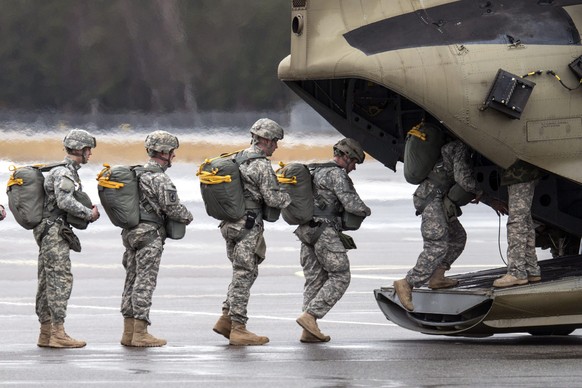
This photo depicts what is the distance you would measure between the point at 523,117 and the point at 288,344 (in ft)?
9.36

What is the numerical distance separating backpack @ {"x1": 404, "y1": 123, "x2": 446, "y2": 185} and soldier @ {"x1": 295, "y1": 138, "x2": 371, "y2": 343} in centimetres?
46

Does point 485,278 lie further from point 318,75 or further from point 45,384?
point 45,384

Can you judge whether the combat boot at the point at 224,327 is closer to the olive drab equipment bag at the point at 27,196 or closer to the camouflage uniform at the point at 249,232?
the camouflage uniform at the point at 249,232

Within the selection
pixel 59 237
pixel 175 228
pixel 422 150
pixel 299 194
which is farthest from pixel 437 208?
pixel 59 237

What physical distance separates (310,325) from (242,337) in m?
0.62

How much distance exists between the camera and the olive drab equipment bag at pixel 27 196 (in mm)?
14039

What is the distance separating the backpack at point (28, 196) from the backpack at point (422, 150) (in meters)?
2.92

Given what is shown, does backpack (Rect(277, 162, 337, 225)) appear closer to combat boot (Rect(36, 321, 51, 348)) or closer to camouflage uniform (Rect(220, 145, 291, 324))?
camouflage uniform (Rect(220, 145, 291, 324))

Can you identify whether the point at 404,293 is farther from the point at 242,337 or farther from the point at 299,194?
the point at 242,337

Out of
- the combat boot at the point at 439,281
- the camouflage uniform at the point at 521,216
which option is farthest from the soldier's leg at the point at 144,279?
the camouflage uniform at the point at 521,216

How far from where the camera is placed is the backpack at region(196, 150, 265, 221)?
13.9 meters

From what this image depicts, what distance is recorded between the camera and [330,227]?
14.3m

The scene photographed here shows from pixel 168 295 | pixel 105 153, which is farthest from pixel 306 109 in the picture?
pixel 168 295

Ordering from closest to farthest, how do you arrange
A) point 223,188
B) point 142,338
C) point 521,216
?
point 521,216, point 223,188, point 142,338
